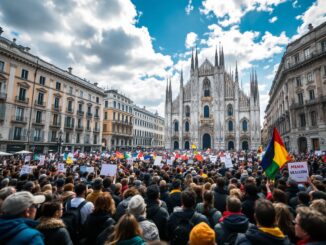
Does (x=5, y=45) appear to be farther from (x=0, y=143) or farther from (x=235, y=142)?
(x=235, y=142)

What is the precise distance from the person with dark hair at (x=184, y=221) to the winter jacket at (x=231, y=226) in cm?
31

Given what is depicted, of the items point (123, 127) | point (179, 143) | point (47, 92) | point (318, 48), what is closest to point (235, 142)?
point (179, 143)

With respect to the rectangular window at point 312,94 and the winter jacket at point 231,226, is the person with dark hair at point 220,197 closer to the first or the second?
the winter jacket at point 231,226

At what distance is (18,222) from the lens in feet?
6.86

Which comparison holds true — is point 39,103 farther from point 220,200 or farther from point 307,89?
point 307,89

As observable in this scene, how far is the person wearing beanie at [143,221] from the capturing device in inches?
107

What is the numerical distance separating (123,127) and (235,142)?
2867 centimetres

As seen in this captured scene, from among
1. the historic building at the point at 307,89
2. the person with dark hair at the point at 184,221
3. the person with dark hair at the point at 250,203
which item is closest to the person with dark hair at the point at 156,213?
the person with dark hair at the point at 184,221

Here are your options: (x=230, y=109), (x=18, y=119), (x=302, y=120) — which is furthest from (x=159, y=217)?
(x=230, y=109)

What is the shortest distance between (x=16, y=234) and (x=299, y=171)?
7532 mm

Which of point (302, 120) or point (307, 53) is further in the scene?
point (302, 120)

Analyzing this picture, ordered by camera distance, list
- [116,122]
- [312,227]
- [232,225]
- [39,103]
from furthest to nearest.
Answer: [116,122], [39,103], [232,225], [312,227]

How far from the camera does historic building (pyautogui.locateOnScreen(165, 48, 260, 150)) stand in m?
45.4

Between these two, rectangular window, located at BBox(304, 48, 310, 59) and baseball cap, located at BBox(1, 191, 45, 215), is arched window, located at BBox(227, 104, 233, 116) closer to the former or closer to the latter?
rectangular window, located at BBox(304, 48, 310, 59)
